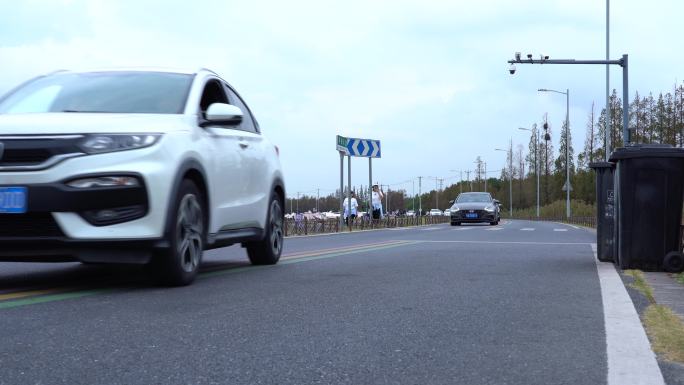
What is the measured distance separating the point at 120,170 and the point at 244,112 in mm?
2704

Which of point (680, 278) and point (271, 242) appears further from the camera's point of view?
point (271, 242)

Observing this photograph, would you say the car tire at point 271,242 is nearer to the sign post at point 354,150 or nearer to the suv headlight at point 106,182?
the suv headlight at point 106,182

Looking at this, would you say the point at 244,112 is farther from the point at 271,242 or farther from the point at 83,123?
the point at 83,123

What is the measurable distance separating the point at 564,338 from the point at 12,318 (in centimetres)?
291

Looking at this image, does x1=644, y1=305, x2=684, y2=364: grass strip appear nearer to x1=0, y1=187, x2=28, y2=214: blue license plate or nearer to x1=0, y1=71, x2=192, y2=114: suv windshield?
x1=0, y1=71, x2=192, y2=114: suv windshield

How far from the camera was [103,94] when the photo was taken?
593 centimetres

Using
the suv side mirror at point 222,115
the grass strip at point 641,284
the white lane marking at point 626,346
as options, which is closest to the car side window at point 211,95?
the suv side mirror at point 222,115

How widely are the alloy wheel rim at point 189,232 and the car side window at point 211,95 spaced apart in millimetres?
1055

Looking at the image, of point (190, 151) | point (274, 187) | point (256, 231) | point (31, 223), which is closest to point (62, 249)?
point (31, 223)

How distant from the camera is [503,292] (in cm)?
554

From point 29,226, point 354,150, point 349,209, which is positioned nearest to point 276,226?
point 29,226

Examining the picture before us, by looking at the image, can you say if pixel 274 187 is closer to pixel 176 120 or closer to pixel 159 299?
pixel 176 120

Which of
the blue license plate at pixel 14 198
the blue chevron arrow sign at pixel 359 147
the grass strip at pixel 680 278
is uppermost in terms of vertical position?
the blue chevron arrow sign at pixel 359 147

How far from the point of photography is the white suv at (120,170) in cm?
484
